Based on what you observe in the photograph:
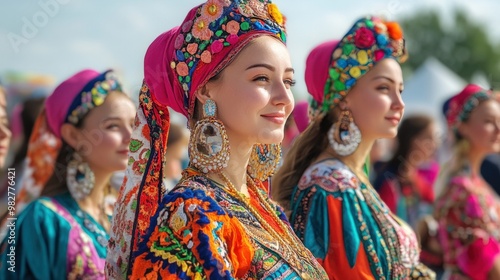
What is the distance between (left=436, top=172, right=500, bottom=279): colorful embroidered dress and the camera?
5145mm

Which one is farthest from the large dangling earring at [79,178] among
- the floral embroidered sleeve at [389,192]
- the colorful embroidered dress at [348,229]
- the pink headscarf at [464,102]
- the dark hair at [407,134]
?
the dark hair at [407,134]

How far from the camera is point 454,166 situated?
5.65 m

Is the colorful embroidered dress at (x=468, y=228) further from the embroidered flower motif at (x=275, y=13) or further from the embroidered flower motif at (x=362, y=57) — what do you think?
the embroidered flower motif at (x=275, y=13)

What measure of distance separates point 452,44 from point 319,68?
140ft

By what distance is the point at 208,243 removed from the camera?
7.14ft

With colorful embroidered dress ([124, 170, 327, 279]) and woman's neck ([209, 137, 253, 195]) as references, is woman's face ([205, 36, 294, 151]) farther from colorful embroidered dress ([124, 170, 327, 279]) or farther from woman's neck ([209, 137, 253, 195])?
colorful embroidered dress ([124, 170, 327, 279])

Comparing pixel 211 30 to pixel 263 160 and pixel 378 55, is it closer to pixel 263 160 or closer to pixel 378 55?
pixel 263 160

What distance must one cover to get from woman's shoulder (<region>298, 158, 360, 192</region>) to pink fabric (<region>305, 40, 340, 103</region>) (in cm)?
39

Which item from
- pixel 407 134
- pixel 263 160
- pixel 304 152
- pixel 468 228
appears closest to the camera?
pixel 263 160

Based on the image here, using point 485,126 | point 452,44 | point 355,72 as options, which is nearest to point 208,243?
point 355,72

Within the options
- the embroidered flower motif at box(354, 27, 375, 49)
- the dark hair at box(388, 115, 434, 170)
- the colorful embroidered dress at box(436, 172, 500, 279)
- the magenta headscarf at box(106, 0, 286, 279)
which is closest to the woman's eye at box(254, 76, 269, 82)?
the magenta headscarf at box(106, 0, 286, 279)

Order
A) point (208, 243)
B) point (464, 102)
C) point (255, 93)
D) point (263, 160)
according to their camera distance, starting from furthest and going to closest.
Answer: point (464, 102) < point (263, 160) < point (255, 93) < point (208, 243)

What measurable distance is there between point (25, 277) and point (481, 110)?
3477 millimetres

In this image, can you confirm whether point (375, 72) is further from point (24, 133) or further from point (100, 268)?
point (24, 133)
